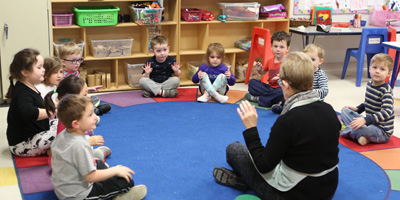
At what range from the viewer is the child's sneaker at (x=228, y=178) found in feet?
10.1

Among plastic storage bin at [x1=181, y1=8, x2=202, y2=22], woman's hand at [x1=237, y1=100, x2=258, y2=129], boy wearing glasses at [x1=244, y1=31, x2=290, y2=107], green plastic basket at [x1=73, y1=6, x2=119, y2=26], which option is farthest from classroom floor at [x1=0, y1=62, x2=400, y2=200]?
woman's hand at [x1=237, y1=100, x2=258, y2=129]

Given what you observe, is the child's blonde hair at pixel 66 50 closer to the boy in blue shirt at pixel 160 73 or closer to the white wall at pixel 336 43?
the boy in blue shirt at pixel 160 73

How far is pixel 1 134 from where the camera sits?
4.07 m

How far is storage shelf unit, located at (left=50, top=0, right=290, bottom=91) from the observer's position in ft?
18.5

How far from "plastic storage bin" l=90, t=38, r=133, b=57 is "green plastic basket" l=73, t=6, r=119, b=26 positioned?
0.84 feet

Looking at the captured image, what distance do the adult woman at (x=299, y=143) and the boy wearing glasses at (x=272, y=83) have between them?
231 centimetres

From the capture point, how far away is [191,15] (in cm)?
584

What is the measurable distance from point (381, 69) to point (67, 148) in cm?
277

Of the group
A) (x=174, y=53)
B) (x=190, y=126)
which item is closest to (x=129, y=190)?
(x=190, y=126)

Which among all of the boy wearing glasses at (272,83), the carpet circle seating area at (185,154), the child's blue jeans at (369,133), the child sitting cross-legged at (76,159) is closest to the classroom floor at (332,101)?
the carpet circle seating area at (185,154)

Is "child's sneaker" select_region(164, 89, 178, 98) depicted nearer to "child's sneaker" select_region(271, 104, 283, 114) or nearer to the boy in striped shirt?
"child's sneaker" select_region(271, 104, 283, 114)

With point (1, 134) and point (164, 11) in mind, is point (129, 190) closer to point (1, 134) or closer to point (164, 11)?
point (1, 134)

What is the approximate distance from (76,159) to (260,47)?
3765 mm

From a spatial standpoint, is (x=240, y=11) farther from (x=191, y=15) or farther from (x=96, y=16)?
(x=96, y=16)
